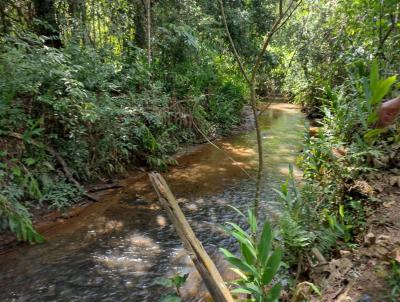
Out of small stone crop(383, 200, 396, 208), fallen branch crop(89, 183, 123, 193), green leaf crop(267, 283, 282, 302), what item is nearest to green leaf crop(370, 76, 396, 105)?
small stone crop(383, 200, 396, 208)

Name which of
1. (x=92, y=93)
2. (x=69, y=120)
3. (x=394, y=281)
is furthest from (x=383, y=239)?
(x=92, y=93)

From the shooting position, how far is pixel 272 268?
2.02 m

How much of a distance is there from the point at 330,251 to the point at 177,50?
21.4 feet

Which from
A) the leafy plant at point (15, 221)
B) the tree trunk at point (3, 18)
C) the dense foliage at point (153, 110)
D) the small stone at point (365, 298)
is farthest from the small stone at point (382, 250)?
the tree trunk at point (3, 18)

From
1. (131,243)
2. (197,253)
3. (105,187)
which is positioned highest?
(197,253)

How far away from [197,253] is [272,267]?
52 centimetres

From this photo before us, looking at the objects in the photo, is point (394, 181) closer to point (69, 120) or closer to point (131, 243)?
point (131, 243)

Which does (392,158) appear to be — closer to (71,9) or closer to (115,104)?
(115,104)

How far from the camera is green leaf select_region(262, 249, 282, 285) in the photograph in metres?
2.01

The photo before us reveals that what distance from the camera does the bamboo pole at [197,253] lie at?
5.56ft

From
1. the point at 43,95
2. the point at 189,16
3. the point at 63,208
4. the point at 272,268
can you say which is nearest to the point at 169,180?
the point at 63,208

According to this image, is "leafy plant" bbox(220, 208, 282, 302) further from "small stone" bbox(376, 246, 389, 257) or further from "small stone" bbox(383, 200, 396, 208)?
"small stone" bbox(383, 200, 396, 208)

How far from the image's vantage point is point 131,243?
12.8 feet

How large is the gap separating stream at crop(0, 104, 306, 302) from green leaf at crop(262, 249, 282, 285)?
1.17 meters
